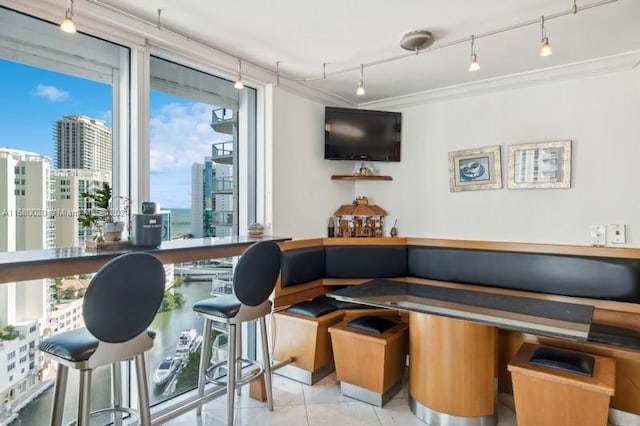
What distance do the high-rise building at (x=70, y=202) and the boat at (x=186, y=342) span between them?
1.05m

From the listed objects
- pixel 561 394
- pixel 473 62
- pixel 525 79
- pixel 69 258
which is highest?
pixel 525 79

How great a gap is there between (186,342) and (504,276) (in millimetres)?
2720

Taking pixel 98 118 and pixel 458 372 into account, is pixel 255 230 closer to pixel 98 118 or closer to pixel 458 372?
pixel 98 118

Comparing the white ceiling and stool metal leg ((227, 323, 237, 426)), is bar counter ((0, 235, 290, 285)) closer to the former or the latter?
stool metal leg ((227, 323, 237, 426))

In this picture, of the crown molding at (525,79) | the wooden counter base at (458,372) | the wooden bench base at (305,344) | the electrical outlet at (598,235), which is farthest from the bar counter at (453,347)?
the crown molding at (525,79)

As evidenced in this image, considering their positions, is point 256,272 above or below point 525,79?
below

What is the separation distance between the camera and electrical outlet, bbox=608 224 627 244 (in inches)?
117

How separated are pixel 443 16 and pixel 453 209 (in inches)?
78.3

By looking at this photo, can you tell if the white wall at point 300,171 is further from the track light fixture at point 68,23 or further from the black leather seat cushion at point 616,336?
the black leather seat cushion at point 616,336

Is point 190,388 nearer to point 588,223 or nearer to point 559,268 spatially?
point 559,268

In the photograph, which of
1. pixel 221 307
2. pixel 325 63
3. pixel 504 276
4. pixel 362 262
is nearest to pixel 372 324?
pixel 362 262

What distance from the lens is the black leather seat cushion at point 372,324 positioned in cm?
273

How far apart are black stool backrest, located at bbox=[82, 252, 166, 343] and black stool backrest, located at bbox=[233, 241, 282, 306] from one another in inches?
21.2

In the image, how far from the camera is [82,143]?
2221 millimetres
